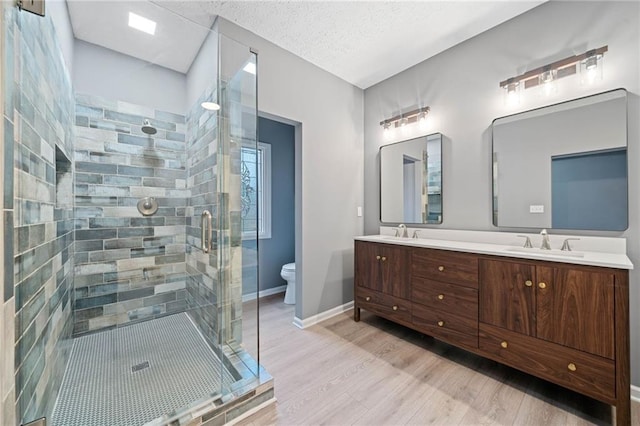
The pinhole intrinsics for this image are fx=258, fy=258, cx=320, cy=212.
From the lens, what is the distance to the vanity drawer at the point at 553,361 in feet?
4.33

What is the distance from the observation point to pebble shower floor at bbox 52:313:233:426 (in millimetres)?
1348

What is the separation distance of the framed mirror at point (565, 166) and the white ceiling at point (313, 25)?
0.86m

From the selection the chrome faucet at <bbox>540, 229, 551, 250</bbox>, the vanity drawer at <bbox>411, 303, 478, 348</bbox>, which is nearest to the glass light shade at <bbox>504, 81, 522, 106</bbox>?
the chrome faucet at <bbox>540, 229, 551, 250</bbox>

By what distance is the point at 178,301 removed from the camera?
2.52 meters

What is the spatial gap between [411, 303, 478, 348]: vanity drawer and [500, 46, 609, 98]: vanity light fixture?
1753 millimetres

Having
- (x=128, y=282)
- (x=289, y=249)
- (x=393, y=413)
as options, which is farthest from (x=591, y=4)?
(x=128, y=282)

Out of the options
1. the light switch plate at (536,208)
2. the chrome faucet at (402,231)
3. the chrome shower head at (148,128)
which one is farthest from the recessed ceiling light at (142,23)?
the light switch plate at (536,208)

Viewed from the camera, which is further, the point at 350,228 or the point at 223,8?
the point at 350,228

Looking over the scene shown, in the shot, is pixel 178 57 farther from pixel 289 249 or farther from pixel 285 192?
pixel 289 249

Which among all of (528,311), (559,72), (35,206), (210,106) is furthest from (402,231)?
(35,206)

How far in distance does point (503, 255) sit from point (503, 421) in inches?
35.7

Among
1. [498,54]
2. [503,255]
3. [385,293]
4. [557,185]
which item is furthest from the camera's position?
[385,293]

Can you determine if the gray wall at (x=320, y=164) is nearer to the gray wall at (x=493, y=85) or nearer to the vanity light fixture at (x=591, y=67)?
the gray wall at (x=493, y=85)

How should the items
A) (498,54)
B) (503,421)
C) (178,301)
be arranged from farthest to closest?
(178,301)
(498,54)
(503,421)
